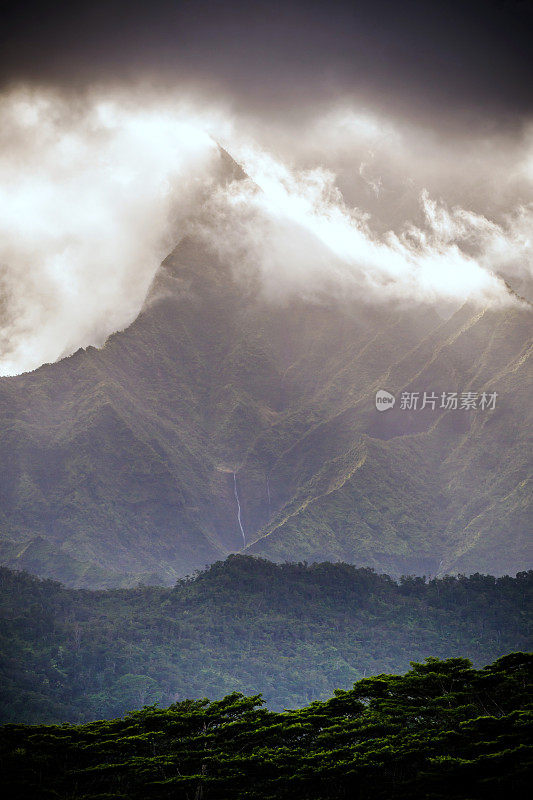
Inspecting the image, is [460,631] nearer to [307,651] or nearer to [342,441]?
[307,651]

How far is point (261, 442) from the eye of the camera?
439 feet

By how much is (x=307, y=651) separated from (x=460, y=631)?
14.9m

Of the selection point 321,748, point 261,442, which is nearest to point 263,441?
point 261,442

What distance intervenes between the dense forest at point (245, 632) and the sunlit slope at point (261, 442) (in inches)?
608

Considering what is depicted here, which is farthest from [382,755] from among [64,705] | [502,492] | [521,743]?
[502,492]

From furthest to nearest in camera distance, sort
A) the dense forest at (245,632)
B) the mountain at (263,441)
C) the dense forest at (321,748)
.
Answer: the mountain at (263,441) → the dense forest at (245,632) → the dense forest at (321,748)

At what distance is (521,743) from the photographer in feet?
64.4

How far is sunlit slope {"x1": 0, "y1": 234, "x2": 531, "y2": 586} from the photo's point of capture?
104938 millimetres

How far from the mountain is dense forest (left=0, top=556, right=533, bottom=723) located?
15074 millimetres

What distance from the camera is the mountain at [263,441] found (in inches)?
4122

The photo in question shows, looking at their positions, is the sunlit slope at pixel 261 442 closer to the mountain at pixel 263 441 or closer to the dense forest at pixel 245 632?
the mountain at pixel 263 441

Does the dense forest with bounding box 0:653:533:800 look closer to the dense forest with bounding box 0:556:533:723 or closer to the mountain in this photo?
the dense forest with bounding box 0:556:533:723

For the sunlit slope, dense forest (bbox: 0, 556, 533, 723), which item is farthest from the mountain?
dense forest (bbox: 0, 556, 533, 723)

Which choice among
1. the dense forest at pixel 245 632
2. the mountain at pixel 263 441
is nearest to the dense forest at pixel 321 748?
the dense forest at pixel 245 632
